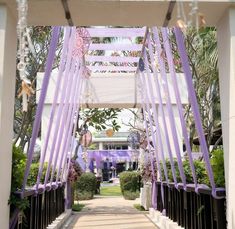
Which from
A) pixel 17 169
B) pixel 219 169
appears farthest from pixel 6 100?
pixel 219 169

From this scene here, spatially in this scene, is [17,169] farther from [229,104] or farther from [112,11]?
Result: [229,104]

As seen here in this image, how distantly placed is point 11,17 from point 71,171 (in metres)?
7.17

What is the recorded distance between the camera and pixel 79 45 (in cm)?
703

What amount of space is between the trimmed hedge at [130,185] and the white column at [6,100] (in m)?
11.4

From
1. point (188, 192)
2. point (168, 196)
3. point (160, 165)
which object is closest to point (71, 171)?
point (160, 165)

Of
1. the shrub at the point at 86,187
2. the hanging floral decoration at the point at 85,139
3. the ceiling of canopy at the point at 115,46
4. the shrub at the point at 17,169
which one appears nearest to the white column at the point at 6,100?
the shrub at the point at 17,169

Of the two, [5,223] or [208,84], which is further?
[208,84]

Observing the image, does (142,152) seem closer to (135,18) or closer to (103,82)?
(103,82)

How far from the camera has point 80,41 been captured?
704cm

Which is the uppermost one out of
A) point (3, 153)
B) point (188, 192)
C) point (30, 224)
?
point (3, 153)

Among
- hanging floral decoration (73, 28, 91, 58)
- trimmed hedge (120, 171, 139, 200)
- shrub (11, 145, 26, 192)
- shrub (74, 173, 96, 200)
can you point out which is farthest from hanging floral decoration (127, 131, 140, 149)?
shrub (11, 145, 26, 192)

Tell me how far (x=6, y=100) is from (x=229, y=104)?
189 centimetres

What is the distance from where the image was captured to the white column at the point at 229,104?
Result: 3.19 m

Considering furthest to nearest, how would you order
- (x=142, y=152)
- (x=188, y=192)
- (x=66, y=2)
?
1. (x=142, y=152)
2. (x=188, y=192)
3. (x=66, y=2)
